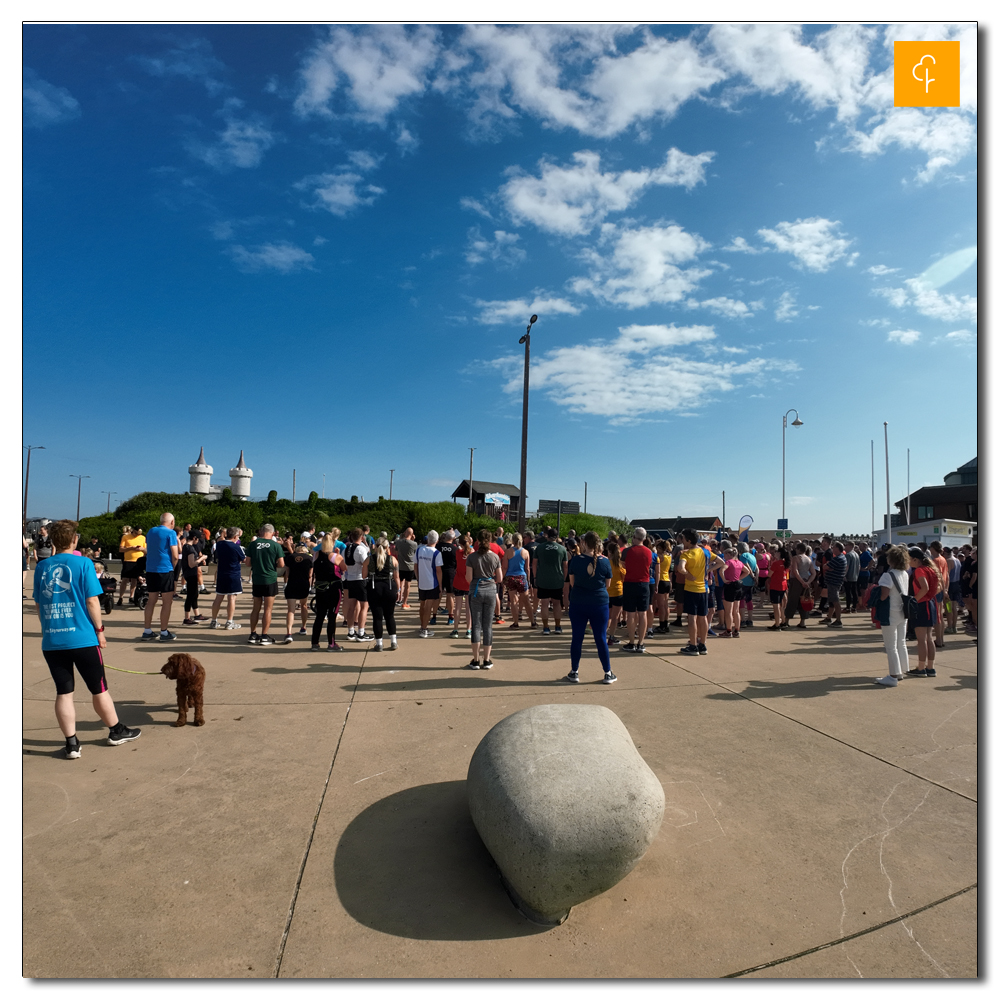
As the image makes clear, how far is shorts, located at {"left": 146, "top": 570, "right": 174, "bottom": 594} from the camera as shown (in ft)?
27.3

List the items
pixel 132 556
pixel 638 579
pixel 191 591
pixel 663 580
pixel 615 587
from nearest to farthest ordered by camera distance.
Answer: pixel 638 579 < pixel 615 587 < pixel 663 580 < pixel 191 591 < pixel 132 556

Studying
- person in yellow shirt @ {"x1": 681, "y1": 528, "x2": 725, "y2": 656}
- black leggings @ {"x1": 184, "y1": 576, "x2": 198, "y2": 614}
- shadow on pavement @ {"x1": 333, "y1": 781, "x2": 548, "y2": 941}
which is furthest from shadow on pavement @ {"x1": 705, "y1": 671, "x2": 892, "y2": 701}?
black leggings @ {"x1": 184, "y1": 576, "x2": 198, "y2": 614}

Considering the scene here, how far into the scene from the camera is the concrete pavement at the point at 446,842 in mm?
2357

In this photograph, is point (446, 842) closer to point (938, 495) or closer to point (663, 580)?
point (663, 580)

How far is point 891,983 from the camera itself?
2.10 meters

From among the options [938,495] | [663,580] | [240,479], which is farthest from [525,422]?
[938,495]

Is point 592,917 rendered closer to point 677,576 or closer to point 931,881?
point 931,881

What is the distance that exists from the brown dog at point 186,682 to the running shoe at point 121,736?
0.38 m

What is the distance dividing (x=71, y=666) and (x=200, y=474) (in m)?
40.1

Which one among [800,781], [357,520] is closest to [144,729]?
[800,781]

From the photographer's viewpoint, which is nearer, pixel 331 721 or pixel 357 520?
pixel 331 721

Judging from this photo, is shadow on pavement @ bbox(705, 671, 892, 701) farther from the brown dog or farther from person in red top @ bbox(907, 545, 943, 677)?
the brown dog

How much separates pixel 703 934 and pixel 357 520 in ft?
96.1

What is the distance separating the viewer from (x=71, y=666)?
4176mm
